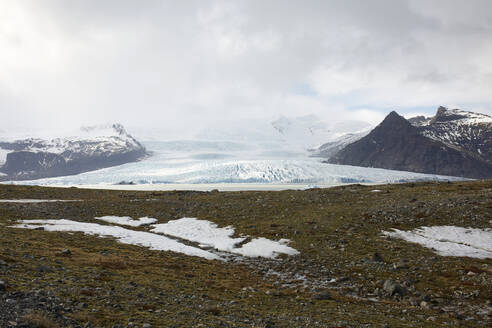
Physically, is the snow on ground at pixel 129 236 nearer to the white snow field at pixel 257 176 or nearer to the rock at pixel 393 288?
the rock at pixel 393 288

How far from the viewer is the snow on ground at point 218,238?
71.2 feet

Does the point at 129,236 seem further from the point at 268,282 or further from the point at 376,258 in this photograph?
the point at 376,258

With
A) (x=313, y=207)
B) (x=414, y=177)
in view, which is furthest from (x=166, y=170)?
(x=313, y=207)

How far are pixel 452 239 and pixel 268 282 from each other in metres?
15.0

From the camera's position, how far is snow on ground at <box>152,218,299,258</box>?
21.7m

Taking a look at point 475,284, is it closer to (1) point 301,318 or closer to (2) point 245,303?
(1) point 301,318

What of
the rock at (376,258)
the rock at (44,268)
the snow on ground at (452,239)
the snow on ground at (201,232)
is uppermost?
the rock at (44,268)

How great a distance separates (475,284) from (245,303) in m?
11.5

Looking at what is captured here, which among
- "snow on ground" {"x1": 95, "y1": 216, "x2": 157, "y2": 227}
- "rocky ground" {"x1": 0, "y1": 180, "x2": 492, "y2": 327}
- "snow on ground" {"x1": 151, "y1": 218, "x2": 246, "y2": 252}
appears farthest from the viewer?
"snow on ground" {"x1": 95, "y1": 216, "x2": 157, "y2": 227}

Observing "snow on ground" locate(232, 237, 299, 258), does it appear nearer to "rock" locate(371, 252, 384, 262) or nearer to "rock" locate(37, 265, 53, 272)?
"rock" locate(371, 252, 384, 262)

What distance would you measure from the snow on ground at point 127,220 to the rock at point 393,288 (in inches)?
935

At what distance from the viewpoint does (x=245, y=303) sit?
40.1ft

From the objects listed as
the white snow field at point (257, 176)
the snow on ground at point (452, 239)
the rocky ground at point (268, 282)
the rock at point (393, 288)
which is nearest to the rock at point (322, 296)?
the rocky ground at point (268, 282)

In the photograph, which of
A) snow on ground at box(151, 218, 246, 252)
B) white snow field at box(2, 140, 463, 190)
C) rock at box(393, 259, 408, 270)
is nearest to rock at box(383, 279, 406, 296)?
rock at box(393, 259, 408, 270)
